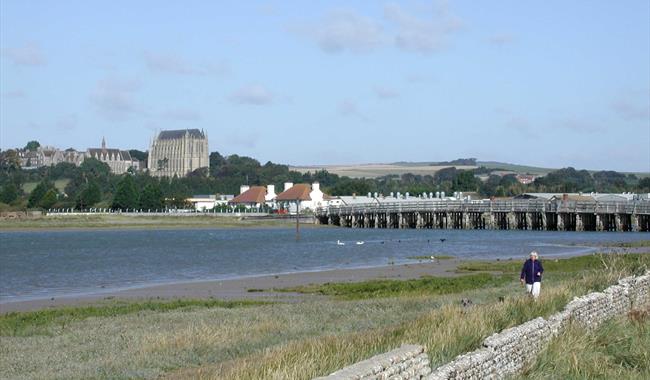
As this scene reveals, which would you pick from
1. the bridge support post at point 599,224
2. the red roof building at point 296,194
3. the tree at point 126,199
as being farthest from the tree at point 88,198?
the bridge support post at point 599,224

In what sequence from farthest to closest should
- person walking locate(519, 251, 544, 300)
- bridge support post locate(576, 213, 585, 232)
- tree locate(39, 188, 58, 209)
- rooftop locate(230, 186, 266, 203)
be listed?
rooftop locate(230, 186, 266, 203) < tree locate(39, 188, 58, 209) < bridge support post locate(576, 213, 585, 232) < person walking locate(519, 251, 544, 300)

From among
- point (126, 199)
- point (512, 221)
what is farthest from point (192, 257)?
point (126, 199)

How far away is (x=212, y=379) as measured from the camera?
1427 cm

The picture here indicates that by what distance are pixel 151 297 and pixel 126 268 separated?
1864 centimetres

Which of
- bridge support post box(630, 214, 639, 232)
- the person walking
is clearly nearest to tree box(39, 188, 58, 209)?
bridge support post box(630, 214, 639, 232)

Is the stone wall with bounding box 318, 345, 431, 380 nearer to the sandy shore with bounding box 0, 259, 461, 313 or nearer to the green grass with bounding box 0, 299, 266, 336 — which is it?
the green grass with bounding box 0, 299, 266, 336

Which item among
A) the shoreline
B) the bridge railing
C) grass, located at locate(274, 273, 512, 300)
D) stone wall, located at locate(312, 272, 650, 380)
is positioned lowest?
the shoreline

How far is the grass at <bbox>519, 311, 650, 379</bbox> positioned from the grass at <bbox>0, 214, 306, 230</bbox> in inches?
4129

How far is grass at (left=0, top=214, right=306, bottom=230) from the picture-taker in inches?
4956

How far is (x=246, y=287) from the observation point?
136 ft

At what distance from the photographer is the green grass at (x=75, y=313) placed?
87.3 feet

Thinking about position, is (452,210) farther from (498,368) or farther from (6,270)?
(498,368)

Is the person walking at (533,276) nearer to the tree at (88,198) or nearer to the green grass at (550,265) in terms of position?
the green grass at (550,265)

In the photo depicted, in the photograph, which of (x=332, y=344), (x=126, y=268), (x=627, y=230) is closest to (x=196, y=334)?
(x=332, y=344)
